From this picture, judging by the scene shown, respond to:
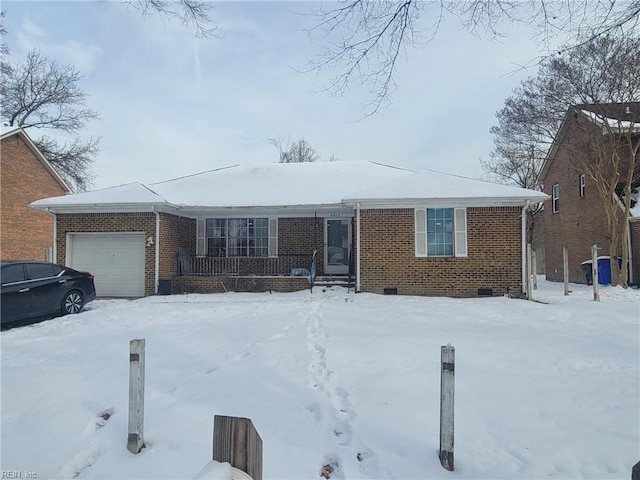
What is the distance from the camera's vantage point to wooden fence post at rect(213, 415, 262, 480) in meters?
1.44

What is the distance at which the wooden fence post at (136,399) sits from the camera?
128 inches

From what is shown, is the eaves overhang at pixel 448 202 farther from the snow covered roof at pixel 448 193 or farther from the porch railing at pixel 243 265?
the porch railing at pixel 243 265

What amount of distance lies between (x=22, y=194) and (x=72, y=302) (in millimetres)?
15543

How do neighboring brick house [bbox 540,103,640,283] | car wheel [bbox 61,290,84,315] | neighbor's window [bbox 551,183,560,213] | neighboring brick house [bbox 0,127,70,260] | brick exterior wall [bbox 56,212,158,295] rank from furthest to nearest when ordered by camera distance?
neighbor's window [bbox 551,183,560,213] → neighboring brick house [bbox 0,127,70,260] → neighboring brick house [bbox 540,103,640,283] → brick exterior wall [bbox 56,212,158,295] → car wheel [bbox 61,290,84,315]

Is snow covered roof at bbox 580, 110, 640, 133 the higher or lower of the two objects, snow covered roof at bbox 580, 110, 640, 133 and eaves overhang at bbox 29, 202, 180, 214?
the higher

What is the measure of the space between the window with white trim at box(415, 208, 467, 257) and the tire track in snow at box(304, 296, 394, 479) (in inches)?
289

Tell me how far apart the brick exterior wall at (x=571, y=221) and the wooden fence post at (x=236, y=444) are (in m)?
20.1

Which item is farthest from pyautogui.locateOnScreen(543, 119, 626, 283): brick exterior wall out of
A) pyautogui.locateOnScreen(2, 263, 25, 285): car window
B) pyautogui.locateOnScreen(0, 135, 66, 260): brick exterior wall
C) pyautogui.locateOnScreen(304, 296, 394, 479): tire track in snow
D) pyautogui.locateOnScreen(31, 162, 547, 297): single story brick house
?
pyautogui.locateOnScreen(0, 135, 66, 260): brick exterior wall

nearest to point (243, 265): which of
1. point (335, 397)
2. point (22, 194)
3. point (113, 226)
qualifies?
point (113, 226)

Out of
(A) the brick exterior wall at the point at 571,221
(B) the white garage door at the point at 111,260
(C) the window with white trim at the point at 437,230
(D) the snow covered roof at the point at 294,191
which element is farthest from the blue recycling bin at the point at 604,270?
(B) the white garage door at the point at 111,260

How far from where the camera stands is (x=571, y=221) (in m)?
21.1

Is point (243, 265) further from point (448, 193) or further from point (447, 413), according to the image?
point (447, 413)

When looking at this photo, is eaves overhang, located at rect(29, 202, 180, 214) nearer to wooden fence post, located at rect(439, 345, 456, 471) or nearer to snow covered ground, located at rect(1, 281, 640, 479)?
snow covered ground, located at rect(1, 281, 640, 479)

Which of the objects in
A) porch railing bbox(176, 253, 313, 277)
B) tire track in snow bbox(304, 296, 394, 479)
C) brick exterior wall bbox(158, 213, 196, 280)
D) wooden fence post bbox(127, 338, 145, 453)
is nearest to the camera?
tire track in snow bbox(304, 296, 394, 479)
